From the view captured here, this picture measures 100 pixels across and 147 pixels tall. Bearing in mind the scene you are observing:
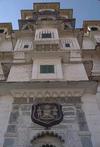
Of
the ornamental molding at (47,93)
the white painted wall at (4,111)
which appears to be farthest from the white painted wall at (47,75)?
the white painted wall at (4,111)

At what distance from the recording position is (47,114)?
12711 mm

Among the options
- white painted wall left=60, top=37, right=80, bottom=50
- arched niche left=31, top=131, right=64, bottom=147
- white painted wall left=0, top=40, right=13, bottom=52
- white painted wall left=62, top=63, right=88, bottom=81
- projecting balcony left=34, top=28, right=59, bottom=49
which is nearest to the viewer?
arched niche left=31, top=131, right=64, bottom=147

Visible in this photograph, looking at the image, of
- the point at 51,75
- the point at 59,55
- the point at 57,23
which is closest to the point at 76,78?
the point at 51,75

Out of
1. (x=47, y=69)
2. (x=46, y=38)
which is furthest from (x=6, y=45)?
(x=47, y=69)

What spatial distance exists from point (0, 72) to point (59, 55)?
3.68m

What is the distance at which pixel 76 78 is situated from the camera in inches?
639

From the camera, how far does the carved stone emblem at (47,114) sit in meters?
12.3

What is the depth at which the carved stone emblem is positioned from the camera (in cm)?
1226

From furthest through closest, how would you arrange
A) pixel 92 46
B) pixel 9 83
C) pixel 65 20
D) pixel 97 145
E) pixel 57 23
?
pixel 65 20, pixel 57 23, pixel 92 46, pixel 9 83, pixel 97 145

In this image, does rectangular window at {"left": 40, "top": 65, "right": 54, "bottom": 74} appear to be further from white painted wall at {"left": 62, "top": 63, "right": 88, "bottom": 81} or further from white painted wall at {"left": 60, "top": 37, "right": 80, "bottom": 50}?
white painted wall at {"left": 60, "top": 37, "right": 80, "bottom": 50}

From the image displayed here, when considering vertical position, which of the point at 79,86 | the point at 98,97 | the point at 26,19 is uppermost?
the point at 79,86

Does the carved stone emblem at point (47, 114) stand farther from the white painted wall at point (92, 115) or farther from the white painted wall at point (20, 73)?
the white painted wall at point (20, 73)

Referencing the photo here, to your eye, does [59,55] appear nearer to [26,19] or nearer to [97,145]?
[97,145]

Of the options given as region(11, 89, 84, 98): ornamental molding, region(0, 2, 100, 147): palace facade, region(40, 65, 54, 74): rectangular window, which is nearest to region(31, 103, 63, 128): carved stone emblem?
region(0, 2, 100, 147): palace facade
